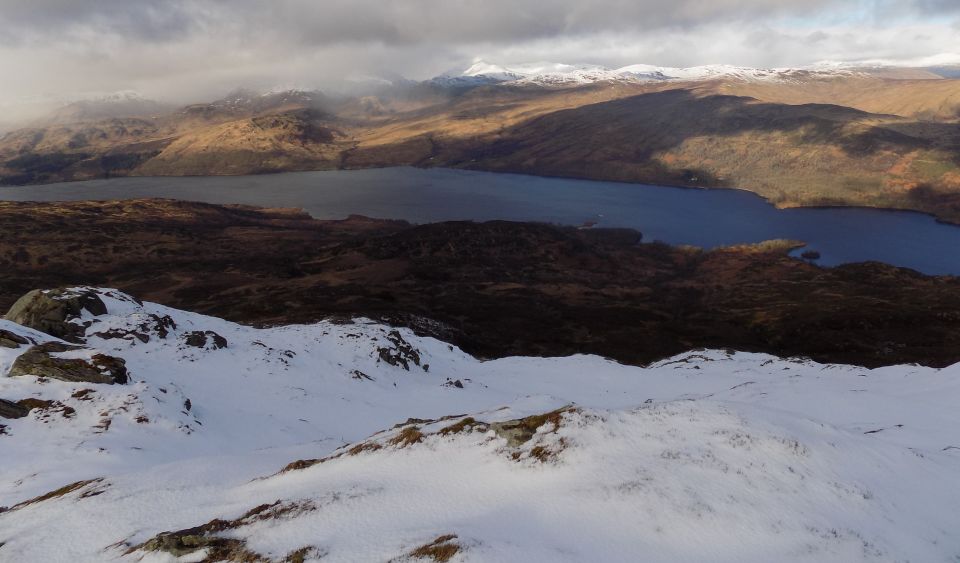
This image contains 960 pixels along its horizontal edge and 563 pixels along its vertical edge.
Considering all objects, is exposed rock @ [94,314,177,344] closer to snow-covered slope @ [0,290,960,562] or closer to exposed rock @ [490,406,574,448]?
snow-covered slope @ [0,290,960,562]

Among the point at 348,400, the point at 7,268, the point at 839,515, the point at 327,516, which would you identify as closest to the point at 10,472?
the point at 327,516

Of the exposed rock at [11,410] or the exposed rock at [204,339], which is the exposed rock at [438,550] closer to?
the exposed rock at [11,410]

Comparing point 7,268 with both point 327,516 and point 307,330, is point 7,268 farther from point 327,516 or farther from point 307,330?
point 327,516

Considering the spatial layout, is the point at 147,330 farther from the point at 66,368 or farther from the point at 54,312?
the point at 66,368

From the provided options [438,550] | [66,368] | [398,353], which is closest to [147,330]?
[66,368]

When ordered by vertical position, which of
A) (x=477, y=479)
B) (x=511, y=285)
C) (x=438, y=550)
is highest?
(x=438, y=550)

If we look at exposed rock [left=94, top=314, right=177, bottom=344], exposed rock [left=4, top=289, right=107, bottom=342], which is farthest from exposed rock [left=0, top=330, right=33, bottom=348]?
exposed rock [left=94, top=314, right=177, bottom=344]

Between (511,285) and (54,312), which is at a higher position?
(54,312)

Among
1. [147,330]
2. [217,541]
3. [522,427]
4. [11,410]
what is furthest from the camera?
[147,330]
